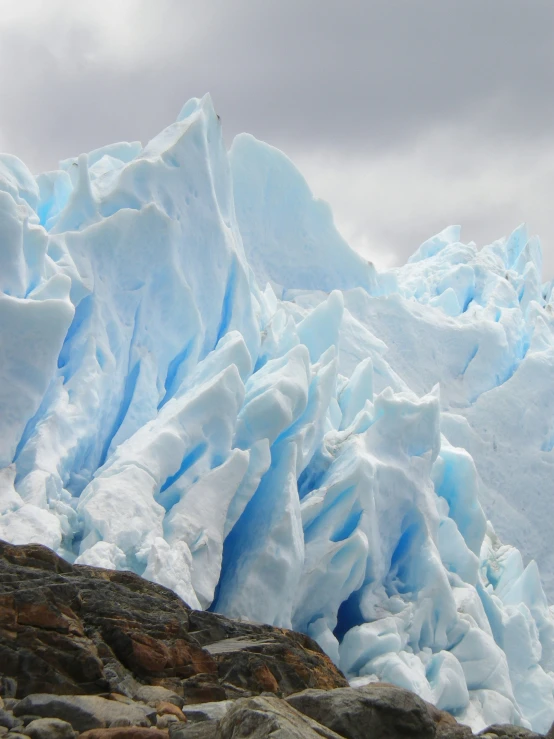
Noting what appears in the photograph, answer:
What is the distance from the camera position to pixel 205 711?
11.4 feet

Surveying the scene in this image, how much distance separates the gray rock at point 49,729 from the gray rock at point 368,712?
1.08m

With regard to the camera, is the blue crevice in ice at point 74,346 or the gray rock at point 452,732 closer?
the gray rock at point 452,732

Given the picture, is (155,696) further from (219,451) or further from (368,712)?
(219,451)

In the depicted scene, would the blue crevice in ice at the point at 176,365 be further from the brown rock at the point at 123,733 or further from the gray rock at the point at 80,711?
the brown rock at the point at 123,733

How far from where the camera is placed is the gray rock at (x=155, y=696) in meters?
3.58

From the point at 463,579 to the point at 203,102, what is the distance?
7.32 metres

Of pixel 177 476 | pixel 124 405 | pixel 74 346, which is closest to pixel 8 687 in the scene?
pixel 177 476

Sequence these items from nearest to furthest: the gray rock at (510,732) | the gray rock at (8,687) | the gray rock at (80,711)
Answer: the gray rock at (80,711) < the gray rock at (8,687) < the gray rock at (510,732)

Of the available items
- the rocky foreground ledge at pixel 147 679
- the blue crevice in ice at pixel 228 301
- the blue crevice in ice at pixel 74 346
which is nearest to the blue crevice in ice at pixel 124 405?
the blue crevice in ice at pixel 74 346

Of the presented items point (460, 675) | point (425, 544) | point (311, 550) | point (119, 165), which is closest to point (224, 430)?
point (311, 550)

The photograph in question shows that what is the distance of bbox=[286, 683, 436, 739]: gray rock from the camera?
3.50 meters

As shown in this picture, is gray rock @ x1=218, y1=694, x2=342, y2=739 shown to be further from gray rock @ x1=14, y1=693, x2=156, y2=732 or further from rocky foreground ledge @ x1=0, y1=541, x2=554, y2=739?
gray rock @ x1=14, y1=693, x2=156, y2=732

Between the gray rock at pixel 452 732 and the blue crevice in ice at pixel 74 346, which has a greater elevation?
the blue crevice in ice at pixel 74 346

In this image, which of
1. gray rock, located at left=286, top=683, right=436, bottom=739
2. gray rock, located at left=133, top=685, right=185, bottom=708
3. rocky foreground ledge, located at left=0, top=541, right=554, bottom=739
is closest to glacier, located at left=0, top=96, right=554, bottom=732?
rocky foreground ledge, located at left=0, top=541, right=554, bottom=739
